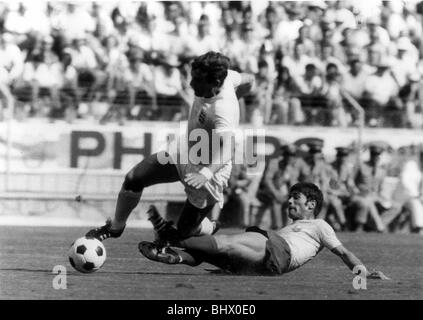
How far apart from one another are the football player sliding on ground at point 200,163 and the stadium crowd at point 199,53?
22.4 feet

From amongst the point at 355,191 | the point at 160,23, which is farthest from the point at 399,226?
the point at 160,23

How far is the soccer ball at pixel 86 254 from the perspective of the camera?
893cm

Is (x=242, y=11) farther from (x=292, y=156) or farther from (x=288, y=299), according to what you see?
(x=288, y=299)

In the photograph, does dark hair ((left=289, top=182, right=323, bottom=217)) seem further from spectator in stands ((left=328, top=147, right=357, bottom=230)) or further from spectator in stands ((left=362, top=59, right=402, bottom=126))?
spectator in stands ((left=362, top=59, right=402, bottom=126))

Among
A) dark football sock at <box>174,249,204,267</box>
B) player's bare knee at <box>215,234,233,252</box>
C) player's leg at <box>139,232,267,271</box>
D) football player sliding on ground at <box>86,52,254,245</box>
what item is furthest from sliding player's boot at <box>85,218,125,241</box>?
player's bare knee at <box>215,234,233,252</box>

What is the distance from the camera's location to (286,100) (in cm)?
1652

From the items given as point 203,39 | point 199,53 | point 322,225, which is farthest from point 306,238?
point 203,39

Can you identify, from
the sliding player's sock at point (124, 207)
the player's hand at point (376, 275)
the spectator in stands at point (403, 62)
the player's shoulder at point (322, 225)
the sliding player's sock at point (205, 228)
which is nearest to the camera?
the player's shoulder at point (322, 225)

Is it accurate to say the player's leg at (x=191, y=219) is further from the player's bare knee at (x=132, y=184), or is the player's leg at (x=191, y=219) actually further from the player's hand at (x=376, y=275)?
the player's hand at (x=376, y=275)

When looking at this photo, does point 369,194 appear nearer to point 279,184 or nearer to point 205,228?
point 279,184

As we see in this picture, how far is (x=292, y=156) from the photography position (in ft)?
52.8

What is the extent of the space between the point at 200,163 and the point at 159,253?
4.11 feet

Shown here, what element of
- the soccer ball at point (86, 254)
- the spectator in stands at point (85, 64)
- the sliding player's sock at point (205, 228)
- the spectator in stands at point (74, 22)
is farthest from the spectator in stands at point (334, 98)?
the soccer ball at point (86, 254)

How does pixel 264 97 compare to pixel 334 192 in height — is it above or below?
above
